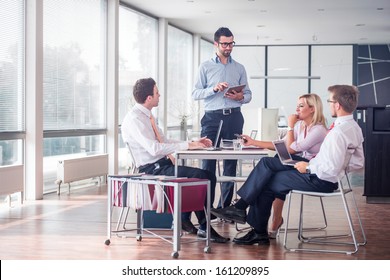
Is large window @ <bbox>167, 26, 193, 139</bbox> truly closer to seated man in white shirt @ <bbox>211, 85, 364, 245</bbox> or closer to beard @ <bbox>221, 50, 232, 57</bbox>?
beard @ <bbox>221, 50, 232, 57</bbox>

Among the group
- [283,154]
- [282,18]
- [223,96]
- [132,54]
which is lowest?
[283,154]

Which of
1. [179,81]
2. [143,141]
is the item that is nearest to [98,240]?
[143,141]

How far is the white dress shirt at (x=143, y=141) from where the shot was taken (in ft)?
17.0

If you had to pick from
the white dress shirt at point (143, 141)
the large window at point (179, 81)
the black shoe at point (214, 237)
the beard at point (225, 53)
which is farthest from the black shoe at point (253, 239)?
the large window at point (179, 81)

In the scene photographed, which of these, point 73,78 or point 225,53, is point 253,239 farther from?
point 73,78

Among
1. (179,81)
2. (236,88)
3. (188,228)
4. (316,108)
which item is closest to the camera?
(316,108)

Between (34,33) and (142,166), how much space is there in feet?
11.8

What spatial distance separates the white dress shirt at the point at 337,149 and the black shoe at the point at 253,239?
27.1 inches

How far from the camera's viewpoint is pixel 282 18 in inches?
533

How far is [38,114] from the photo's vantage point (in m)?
8.38

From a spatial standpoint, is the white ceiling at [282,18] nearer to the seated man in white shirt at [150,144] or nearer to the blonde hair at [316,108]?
the blonde hair at [316,108]

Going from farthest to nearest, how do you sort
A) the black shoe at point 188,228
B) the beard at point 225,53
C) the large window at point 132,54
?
the large window at point 132,54 < the beard at point 225,53 < the black shoe at point 188,228

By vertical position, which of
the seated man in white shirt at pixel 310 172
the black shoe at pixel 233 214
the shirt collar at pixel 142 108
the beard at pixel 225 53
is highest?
→ the beard at pixel 225 53

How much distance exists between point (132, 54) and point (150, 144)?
7.09m
